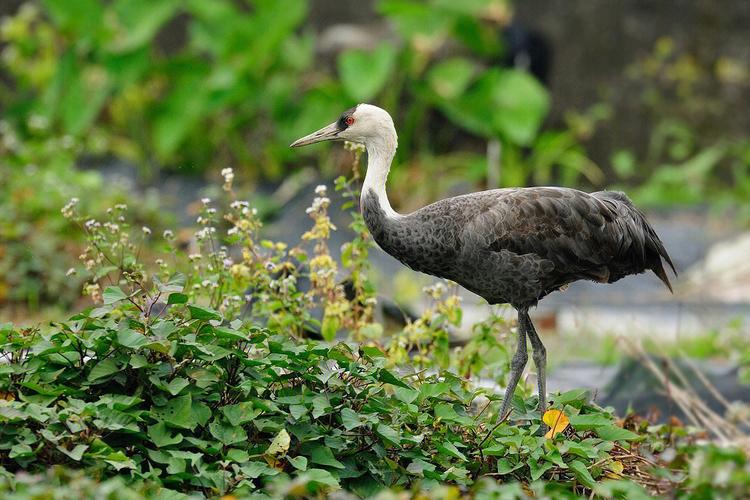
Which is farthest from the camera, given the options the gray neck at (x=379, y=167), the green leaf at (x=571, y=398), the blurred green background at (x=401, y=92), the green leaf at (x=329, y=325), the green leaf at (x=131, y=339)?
the blurred green background at (x=401, y=92)

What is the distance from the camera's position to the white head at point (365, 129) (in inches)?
179

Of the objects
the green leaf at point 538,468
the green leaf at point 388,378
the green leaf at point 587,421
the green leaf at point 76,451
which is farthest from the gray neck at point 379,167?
the green leaf at point 76,451

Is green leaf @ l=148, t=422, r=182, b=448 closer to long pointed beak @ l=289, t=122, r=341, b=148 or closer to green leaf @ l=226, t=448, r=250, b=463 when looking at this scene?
green leaf @ l=226, t=448, r=250, b=463

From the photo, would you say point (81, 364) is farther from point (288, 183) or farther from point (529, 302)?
point (288, 183)

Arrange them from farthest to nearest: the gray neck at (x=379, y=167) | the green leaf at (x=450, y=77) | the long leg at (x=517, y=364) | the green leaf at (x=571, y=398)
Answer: the green leaf at (x=450, y=77), the gray neck at (x=379, y=167), the long leg at (x=517, y=364), the green leaf at (x=571, y=398)

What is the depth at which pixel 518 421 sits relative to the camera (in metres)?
4.21

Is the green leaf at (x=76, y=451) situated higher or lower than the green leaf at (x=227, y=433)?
lower

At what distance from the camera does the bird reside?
438 cm

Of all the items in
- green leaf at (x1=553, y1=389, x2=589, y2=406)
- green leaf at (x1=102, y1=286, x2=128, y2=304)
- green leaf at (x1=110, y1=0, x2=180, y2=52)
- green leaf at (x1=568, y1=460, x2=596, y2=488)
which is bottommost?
green leaf at (x1=568, y1=460, x2=596, y2=488)

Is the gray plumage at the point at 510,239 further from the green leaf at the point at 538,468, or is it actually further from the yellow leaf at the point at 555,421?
the green leaf at the point at 538,468

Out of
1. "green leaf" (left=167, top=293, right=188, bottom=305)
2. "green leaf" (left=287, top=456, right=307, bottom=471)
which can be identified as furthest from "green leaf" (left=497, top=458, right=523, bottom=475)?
"green leaf" (left=167, top=293, right=188, bottom=305)

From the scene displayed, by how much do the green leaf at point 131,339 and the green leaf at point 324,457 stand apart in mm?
582

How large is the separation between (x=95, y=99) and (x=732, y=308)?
17.2 ft

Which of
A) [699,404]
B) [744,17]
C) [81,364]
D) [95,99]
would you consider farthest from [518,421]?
[744,17]
